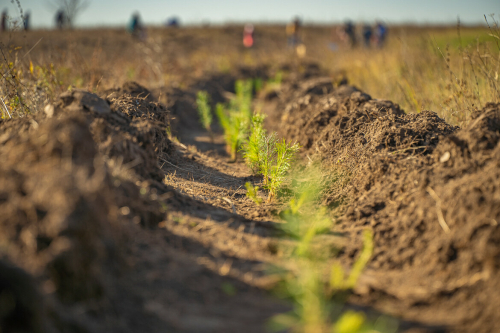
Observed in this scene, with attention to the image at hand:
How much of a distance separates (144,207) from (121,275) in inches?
23.1

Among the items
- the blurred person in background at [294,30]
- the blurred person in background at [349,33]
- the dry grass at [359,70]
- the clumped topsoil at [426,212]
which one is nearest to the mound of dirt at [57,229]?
the clumped topsoil at [426,212]

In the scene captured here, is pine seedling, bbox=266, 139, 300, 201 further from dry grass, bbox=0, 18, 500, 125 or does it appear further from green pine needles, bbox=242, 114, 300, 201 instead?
dry grass, bbox=0, 18, 500, 125

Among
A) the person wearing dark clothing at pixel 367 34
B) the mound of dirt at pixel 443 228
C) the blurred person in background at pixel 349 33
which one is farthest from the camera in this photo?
the person wearing dark clothing at pixel 367 34

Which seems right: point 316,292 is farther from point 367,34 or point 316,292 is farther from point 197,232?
point 367,34

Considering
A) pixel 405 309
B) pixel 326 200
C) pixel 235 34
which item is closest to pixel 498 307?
pixel 405 309

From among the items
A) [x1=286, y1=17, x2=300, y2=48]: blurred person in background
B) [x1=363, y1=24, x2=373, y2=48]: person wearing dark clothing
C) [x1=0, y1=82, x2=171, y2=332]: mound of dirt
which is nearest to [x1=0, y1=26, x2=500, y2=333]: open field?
[x1=0, y1=82, x2=171, y2=332]: mound of dirt

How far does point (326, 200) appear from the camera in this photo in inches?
125

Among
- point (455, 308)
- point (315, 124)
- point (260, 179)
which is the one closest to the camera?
point (455, 308)

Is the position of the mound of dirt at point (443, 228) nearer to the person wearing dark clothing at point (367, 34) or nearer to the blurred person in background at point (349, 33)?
the blurred person in background at point (349, 33)

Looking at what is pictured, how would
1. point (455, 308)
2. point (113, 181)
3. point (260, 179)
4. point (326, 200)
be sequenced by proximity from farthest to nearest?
point (260, 179) → point (326, 200) → point (113, 181) → point (455, 308)

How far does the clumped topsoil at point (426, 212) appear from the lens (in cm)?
174

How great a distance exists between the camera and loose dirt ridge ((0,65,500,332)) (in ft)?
4.94

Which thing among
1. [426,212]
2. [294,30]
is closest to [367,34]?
[294,30]

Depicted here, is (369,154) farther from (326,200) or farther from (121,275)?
(121,275)
